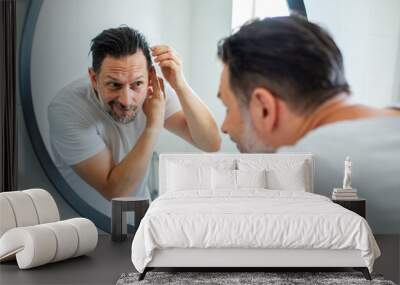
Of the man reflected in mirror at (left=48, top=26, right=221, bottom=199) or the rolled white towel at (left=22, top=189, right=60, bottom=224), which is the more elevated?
the man reflected in mirror at (left=48, top=26, right=221, bottom=199)

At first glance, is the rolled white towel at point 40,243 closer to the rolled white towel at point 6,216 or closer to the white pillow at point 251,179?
the rolled white towel at point 6,216

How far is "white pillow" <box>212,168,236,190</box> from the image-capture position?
5.86m

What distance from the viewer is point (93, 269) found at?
4.84m

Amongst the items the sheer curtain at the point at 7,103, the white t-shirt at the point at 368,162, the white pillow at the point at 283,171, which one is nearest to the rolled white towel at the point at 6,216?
the sheer curtain at the point at 7,103

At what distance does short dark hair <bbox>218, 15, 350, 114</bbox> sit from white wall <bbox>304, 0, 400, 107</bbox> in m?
5.54

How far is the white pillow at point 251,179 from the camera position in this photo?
5.86 metres

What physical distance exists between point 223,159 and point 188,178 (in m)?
0.49

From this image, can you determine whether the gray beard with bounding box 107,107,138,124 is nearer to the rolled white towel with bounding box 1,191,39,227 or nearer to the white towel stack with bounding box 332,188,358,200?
the rolled white towel with bounding box 1,191,39,227

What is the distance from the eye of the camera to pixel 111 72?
647 centimetres

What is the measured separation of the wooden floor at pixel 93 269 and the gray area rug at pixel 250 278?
7.2 inches

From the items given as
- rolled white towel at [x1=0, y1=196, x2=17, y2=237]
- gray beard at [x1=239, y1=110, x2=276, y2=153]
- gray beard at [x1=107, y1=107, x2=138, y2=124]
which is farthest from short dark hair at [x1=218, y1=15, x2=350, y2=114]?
gray beard at [x1=107, y1=107, x2=138, y2=124]

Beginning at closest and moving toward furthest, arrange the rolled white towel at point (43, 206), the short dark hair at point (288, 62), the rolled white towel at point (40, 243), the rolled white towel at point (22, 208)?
the short dark hair at point (288, 62), the rolled white towel at point (40, 243), the rolled white towel at point (22, 208), the rolled white towel at point (43, 206)

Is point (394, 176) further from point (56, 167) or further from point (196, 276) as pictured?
point (56, 167)

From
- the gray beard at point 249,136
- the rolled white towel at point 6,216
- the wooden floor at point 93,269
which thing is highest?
the gray beard at point 249,136
